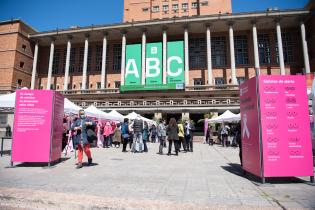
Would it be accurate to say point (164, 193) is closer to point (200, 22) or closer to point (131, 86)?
point (131, 86)

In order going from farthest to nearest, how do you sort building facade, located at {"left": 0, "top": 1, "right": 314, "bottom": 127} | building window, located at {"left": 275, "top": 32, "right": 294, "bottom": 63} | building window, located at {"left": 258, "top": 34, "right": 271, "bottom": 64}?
building window, located at {"left": 258, "top": 34, "right": 271, "bottom": 64} → building window, located at {"left": 275, "top": 32, "right": 294, "bottom": 63} → building facade, located at {"left": 0, "top": 1, "right": 314, "bottom": 127}

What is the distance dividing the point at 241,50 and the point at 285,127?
40970mm

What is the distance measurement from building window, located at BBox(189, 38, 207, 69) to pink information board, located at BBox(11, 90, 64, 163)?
127ft

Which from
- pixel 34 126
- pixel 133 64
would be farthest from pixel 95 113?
pixel 133 64

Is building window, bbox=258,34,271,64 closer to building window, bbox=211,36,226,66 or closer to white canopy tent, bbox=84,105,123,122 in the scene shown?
building window, bbox=211,36,226,66

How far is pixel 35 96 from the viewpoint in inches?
319

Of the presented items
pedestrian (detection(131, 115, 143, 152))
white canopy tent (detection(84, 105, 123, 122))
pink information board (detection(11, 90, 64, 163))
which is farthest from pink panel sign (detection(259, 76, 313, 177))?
white canopy tent (detection(84, 105, 123, 122))

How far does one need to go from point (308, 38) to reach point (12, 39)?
5164 centimetres

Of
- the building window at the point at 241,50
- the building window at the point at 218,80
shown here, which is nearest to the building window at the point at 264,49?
the building window at the point at 241,50

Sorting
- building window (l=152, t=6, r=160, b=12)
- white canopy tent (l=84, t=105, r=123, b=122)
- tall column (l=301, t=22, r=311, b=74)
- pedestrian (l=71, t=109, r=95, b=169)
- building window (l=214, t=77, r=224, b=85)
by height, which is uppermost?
building window (l=152, t=6, r=160, b=12)

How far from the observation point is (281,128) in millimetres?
5898

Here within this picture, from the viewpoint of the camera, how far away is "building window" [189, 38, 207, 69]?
4472 centimetres

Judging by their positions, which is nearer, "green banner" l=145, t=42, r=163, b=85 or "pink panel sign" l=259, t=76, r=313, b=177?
"pink panel sign" l=259, t=76, r=313, b=177

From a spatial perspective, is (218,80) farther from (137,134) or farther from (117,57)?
(137,134)
